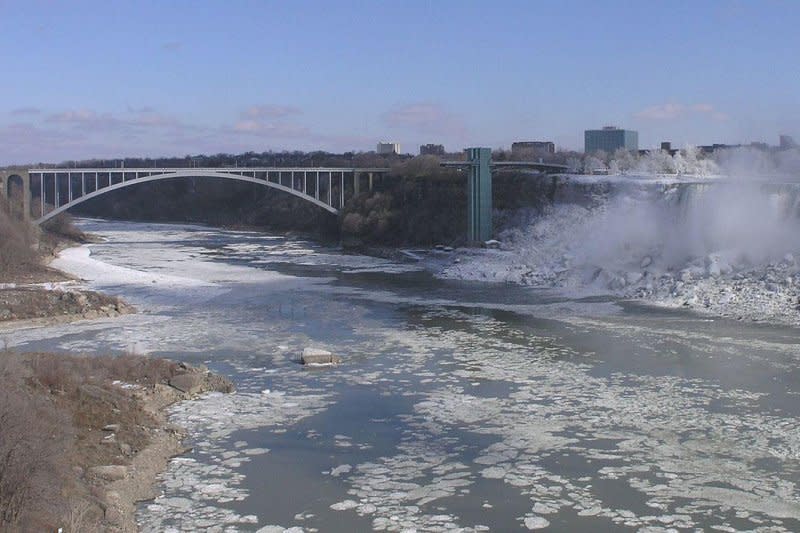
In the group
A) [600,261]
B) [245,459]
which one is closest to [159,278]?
[600,261]

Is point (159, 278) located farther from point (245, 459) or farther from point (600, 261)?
point (245, 459)

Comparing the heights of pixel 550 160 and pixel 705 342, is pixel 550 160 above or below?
above

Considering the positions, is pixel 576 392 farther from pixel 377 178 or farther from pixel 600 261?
pixel 377 178

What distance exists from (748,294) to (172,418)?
16238 mm

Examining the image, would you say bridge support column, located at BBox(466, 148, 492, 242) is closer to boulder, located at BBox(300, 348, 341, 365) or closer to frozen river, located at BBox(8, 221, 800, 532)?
frozen river, located at BBox(8, 221, 800, 532)

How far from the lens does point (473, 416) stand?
43.4 feet

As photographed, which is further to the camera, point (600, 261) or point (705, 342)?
point (600, 261)

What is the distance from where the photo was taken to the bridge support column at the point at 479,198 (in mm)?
43094

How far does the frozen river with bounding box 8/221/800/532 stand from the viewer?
31.7ft

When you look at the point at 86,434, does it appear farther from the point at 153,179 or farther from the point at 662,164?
the point at 662,164

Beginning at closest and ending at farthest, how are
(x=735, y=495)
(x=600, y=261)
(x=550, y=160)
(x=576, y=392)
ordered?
1. (x=735, y=495)
2. (x=576, y=392)
3. (x=600, y=261)
4. (x=550, y=160)

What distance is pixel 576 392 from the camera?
1458 centimetres

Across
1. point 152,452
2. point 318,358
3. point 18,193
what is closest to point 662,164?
point 18,193

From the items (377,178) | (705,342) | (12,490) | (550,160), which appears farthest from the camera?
(550,160)
